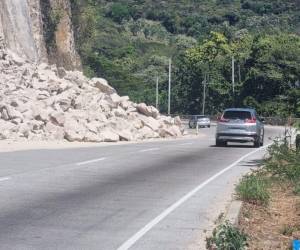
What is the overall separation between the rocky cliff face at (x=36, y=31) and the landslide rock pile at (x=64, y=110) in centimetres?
201

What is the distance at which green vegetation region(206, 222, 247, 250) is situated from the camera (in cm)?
898

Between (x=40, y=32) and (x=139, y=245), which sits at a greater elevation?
(x=40, y=32)

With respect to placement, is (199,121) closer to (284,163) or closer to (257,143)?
(257,143)

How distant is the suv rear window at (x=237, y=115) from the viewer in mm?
34688

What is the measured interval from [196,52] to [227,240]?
98.1 m

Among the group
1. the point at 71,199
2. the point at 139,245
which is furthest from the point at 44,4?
the point at 139,245

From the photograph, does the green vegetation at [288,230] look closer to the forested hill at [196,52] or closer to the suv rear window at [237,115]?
the suv rear window at [237,115]

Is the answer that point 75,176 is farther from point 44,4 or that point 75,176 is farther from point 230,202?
point 44,4

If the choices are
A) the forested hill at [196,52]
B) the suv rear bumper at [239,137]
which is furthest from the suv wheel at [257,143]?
the forested hill at [196,52]

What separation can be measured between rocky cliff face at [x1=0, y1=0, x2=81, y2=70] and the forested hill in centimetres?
1233

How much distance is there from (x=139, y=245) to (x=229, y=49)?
96.2m

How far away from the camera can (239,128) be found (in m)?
34.1

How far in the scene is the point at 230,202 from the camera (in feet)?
44.5

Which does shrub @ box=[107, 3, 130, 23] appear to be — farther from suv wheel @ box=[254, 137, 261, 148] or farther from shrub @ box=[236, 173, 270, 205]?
shrub @ box=[236, 173, 270, 205]
